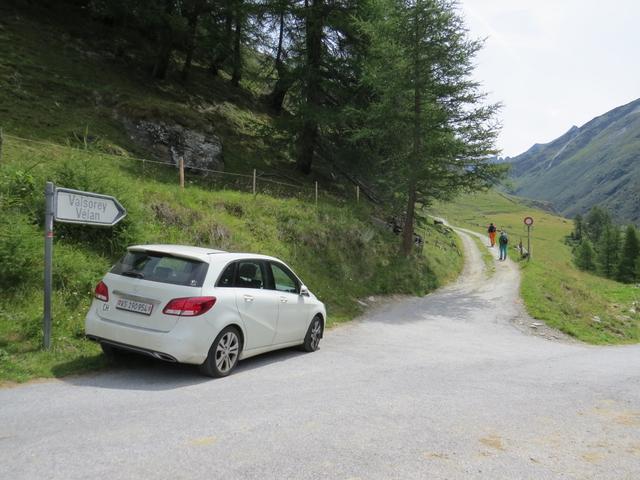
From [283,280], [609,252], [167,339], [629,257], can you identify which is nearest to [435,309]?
[283,280]

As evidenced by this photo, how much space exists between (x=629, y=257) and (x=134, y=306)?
7453 centimetres

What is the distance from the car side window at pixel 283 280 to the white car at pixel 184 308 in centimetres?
56

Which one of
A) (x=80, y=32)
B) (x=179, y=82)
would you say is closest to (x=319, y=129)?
(x=179, y=82)

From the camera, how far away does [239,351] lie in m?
6.98

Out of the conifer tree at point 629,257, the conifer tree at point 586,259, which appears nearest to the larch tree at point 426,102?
the conifer tree at point 629,257

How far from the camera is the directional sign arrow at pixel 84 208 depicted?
6.72 metres

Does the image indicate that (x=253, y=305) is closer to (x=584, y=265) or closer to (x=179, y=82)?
(x=179, y=82)

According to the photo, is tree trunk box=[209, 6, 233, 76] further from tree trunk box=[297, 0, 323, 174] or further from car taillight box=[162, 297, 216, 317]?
car taillight box=[162, 297, 216, 317]

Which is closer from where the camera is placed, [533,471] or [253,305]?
[533,471]

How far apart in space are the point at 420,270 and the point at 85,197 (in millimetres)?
→ 16555

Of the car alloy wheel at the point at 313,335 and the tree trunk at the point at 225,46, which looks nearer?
the car alloy wheel at the point at 313,335

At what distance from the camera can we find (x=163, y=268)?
257 inches

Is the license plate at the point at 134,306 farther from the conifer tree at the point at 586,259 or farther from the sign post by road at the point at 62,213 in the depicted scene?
the conifer tree at the point at 586,259

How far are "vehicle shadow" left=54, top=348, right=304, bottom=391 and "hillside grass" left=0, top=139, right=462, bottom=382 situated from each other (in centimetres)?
31
